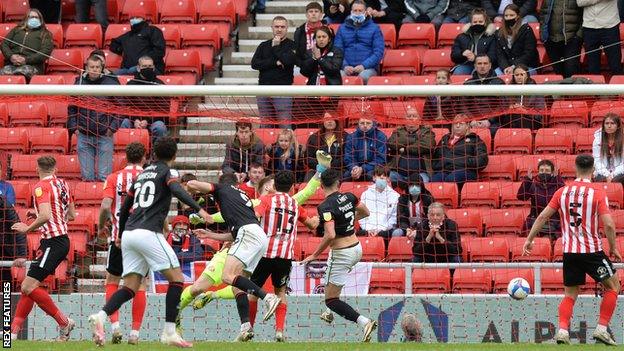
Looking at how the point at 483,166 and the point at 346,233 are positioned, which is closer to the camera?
the point at 346,233

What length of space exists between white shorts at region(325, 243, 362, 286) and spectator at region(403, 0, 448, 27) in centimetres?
672

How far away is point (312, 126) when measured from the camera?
19719 millimetres

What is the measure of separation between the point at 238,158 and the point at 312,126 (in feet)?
4.76

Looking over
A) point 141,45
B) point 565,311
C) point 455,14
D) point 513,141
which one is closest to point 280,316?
point 565,311

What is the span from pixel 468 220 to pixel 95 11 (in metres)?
7.60

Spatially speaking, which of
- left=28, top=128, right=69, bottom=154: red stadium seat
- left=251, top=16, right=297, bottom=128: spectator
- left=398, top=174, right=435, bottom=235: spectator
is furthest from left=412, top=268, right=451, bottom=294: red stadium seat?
left=28, top=128, right=69, bottom=154: red stadium seat

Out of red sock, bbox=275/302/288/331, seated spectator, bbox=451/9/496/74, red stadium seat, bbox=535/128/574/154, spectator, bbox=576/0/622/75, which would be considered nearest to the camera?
red sock, bbox=275/302/288/331

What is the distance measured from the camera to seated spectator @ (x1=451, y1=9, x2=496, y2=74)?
2095cm

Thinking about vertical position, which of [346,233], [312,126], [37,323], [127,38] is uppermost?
[127,38]

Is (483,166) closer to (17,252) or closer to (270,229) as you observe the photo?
(270,229)

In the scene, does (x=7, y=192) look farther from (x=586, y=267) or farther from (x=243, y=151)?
(x=586, y=267)

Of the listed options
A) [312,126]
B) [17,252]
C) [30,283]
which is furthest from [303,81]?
[30,283]

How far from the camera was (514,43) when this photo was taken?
20.9m

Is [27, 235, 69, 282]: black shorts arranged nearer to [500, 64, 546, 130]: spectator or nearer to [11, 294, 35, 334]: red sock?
[11, 294, 35, 334]: red sock
